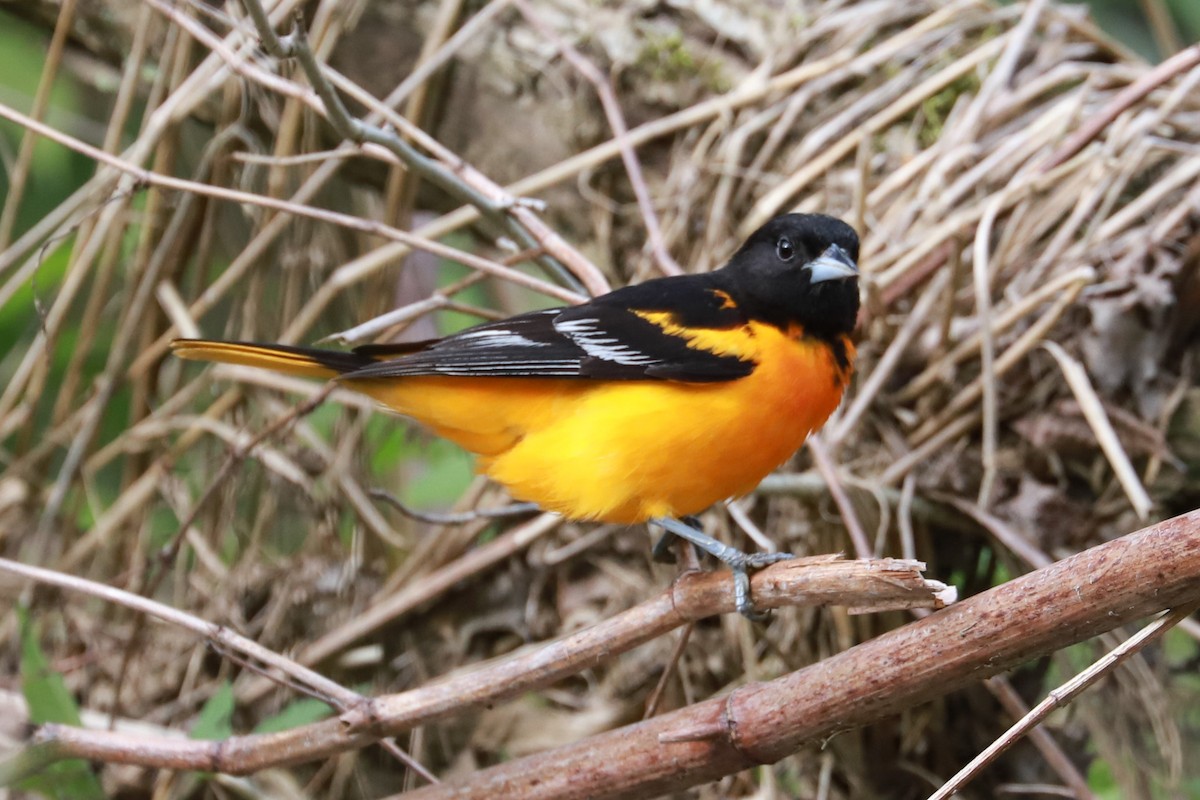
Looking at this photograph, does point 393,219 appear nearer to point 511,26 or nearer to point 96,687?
point 511,26

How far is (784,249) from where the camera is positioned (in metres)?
2.40

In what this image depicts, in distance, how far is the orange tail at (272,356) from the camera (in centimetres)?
216

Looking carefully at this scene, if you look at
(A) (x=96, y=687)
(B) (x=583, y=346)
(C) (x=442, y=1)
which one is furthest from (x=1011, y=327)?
(A) (x=96, y=687)

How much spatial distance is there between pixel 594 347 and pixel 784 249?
49 centimetres

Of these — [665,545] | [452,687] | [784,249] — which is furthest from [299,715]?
[784,249]

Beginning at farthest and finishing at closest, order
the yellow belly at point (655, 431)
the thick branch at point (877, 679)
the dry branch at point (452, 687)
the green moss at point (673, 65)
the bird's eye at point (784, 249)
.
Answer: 1. the green moss at point (673, 65)
2. the bird's eye at point (784, 249)
3. the yellow belly at point (655, 431)
4. the dry branch at point (452, 687)
5. the thick branch at point (877, 679)

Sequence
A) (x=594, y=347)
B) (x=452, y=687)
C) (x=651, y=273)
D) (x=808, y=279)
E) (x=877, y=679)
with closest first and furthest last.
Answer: (x=877, y=679) → (x=452, y=687) → (x=594, y=347) → (x=808, y=279) → (x=651, y=273)

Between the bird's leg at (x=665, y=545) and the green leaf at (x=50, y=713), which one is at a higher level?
the bird's leg at (x=665, y=545)

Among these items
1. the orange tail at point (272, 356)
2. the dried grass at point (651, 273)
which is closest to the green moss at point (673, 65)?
the dried grass at point (651, 273)

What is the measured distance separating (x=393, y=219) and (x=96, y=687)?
142cm

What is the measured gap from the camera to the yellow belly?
210 centimetres

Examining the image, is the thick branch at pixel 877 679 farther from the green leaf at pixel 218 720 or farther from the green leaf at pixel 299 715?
the green leaf at pixel 218 720

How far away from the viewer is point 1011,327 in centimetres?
257

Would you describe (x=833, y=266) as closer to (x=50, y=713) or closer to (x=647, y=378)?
(x=647, y=378)
